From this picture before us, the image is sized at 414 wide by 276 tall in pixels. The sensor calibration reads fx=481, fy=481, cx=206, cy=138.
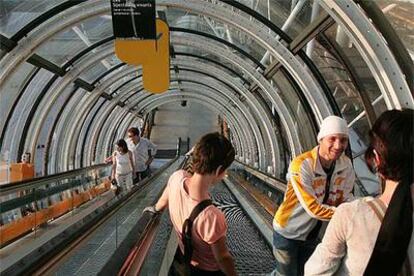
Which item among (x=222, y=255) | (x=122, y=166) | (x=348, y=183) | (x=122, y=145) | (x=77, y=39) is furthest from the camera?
(x=77, y=39)

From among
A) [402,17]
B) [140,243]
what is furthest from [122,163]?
[402,17]

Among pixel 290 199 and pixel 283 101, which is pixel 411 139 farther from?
pixel 283 101

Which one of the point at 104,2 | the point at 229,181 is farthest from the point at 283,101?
the point at 104,2

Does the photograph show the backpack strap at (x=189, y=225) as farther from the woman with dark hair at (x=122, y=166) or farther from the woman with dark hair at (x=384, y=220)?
the woman with dark hair at (x=122, y=166)

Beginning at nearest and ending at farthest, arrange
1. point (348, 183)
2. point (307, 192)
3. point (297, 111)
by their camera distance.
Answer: point (307, 192), point (348, 183), point (297, 111)

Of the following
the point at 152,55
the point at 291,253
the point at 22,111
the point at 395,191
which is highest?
the point at 152,55

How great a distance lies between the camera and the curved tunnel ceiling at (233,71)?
6.27m

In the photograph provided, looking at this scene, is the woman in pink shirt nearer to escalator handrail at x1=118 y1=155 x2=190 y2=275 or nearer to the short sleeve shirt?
the short sleeve shirt

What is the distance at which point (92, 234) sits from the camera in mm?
3574

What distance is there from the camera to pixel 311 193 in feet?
10.7

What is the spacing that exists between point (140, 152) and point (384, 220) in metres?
9.52

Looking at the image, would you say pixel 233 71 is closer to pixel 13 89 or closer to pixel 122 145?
pixel 122 145

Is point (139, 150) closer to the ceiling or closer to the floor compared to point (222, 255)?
closer to the ceiling

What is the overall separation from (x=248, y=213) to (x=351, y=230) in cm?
801
